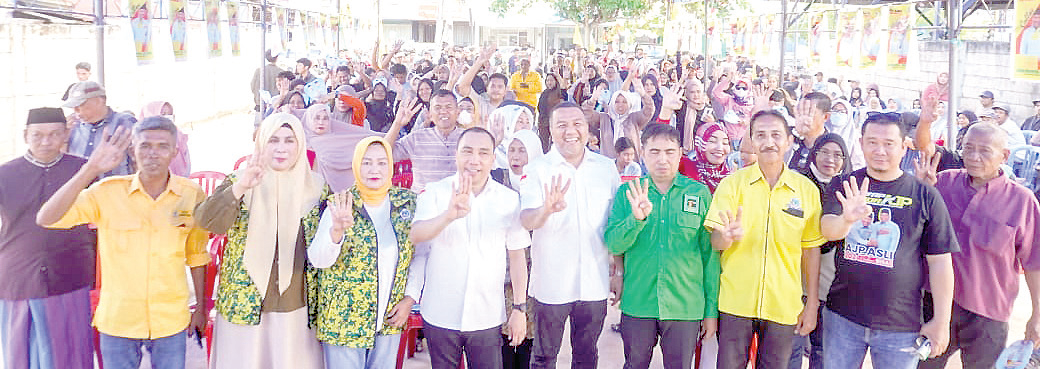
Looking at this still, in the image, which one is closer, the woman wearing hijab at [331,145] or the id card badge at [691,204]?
the id card badge at [691,204]

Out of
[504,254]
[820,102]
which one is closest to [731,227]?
[504,254]

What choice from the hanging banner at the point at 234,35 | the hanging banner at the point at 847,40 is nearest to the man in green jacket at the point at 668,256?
the hanging banner at the point at 847,40

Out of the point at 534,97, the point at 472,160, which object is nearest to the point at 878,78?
the point at 534,97

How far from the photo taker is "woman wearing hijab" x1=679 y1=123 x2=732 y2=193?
459cm

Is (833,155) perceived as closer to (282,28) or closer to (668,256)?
(668,256)

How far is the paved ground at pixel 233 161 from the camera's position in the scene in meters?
4.82

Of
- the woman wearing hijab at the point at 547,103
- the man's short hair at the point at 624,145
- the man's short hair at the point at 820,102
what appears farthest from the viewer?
the woman wearing hijab at the point at 547,103

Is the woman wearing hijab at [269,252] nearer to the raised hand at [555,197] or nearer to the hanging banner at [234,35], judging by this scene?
the raised hand at [555,197]

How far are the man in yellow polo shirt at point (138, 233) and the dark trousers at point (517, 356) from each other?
147 cm

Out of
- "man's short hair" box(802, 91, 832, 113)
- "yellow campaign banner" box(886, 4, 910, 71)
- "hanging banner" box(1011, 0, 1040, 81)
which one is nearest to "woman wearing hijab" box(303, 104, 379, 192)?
"man's short hair" box(802, 91, 832, 113)

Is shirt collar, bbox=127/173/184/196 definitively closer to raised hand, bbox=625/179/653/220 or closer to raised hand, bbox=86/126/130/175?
raised hand, bbox=86/126/130/175

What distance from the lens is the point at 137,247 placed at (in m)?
3.29

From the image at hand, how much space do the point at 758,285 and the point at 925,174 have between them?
1125mm

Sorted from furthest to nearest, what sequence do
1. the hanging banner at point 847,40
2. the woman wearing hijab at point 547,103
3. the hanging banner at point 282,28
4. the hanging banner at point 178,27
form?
the hanging banner at point 282,28 → the hanging banner at point 847,40 → the woman wearing hijab at point 547,103 → the hanging banner at point 178,27
